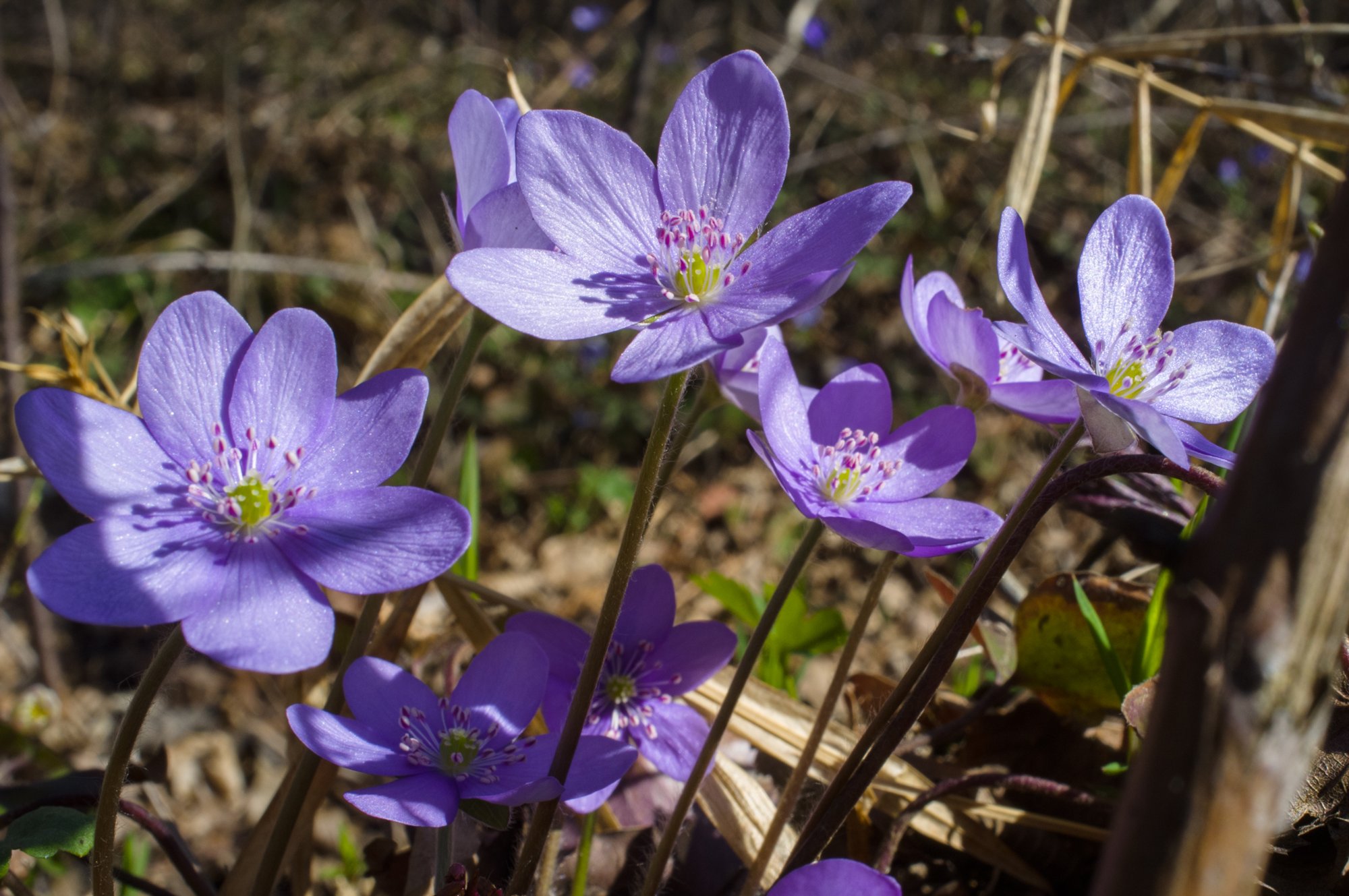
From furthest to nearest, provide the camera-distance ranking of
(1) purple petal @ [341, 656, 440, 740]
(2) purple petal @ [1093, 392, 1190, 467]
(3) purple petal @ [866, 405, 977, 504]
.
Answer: (3) purple petal @ [866, 405, 977, 504]
(1) purple petal @ [341, 656, 440, 740]
(2) purple petal @ [1093, 392, 1190, 467]

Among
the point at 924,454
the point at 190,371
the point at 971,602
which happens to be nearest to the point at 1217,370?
the point at 924,454

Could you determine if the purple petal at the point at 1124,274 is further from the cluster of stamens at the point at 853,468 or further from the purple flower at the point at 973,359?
the cluster of stamens at the point at 853,468

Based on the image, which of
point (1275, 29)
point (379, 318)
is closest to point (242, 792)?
point (379, 318)

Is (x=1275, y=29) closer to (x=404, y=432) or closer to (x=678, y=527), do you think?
(x=404, y=432)

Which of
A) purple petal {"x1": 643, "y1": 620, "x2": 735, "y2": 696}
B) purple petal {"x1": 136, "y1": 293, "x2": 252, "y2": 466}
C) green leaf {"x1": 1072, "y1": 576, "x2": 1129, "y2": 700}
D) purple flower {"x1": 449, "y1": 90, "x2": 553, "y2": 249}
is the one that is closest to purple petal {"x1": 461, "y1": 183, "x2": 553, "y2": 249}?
purple flower {"x1": 449, "y1": 90, "x2": 553, "y2": 249}

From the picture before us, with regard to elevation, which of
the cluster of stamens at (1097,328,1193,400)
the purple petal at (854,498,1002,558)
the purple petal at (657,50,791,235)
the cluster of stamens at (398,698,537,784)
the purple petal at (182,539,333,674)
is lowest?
the cluster of stamens at (398,698,537,784)

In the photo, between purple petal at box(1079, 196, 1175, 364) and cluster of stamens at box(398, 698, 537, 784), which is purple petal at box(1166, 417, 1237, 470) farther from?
cluster of stamens at box(398, 698, 537, 784)
